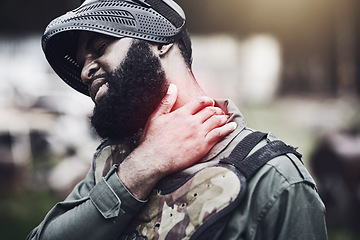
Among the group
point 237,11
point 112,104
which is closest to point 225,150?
point 112,104

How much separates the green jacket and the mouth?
36 centimetres

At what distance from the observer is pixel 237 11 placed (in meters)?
16.9

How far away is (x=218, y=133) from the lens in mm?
1973

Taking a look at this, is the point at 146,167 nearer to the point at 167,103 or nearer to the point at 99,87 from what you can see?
the point at 167,103

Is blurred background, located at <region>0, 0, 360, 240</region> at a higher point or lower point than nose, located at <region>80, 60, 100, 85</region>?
lower

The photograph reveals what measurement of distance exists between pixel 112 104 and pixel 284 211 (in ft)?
2.81

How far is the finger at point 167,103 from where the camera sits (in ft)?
6.81

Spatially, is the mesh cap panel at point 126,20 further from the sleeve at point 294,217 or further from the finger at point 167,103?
the sleeve at point 294,217

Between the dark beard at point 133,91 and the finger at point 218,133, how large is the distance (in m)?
0.31

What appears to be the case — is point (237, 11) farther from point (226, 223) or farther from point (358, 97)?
point (226, 223)

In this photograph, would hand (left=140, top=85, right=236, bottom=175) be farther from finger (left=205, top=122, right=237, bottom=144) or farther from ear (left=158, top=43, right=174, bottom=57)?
ear (left=158, top=43, right=174, bottom=57)

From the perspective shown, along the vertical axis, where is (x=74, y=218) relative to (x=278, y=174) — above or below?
below

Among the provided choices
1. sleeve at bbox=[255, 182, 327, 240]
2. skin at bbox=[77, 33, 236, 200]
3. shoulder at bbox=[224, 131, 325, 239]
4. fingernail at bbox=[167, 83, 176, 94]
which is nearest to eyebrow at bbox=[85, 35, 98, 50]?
skin at bbox=[77, 33, 236, 200]

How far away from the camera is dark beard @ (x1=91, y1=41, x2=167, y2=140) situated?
2092mm
